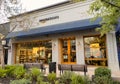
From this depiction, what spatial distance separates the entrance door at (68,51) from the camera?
15609 millimetres

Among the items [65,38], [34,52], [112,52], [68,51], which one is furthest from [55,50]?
[112,52]

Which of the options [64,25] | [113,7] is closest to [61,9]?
[64,25]

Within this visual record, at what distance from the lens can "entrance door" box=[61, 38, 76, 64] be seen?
15.6m

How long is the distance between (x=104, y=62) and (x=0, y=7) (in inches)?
396

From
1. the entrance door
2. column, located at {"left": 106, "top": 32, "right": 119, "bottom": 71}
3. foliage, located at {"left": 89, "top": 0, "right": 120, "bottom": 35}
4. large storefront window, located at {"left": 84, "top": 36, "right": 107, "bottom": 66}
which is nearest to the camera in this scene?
foliage, located at {"left": 89, "top": 0, "right": 120, "bottom": 35}

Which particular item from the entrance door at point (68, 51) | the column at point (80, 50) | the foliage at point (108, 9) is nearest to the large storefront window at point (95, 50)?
the column at point (80, 50)

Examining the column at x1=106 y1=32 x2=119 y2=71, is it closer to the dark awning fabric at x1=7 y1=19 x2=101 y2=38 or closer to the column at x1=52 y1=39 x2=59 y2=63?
the dark awning fabric at x1=7 y1=19 x2=101 y2=38

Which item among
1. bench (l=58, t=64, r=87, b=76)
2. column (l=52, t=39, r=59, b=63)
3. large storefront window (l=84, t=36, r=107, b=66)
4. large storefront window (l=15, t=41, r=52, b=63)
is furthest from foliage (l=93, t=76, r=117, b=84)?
large storefront window (l=15, t=41, r=52, b=63)

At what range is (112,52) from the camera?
42.2ft

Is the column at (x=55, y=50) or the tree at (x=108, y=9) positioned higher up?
the tree at (x=108, y=9)

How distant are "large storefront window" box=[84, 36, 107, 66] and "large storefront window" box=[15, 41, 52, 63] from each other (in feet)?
14.2

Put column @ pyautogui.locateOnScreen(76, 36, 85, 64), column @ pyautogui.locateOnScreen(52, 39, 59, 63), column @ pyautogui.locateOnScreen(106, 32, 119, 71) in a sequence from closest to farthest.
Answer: column @ pyautogui.locateOnScreen(106, 32, 119, 71) < column @ pyautogui.locateOnScreen(76, 36, 85, 64) < column @ pyautogui.locateOnScreen(52, 39, 59, 63)

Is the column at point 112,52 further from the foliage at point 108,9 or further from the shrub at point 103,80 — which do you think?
the foliage at point 108,9

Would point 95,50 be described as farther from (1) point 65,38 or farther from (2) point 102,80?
(2) point 102,80
